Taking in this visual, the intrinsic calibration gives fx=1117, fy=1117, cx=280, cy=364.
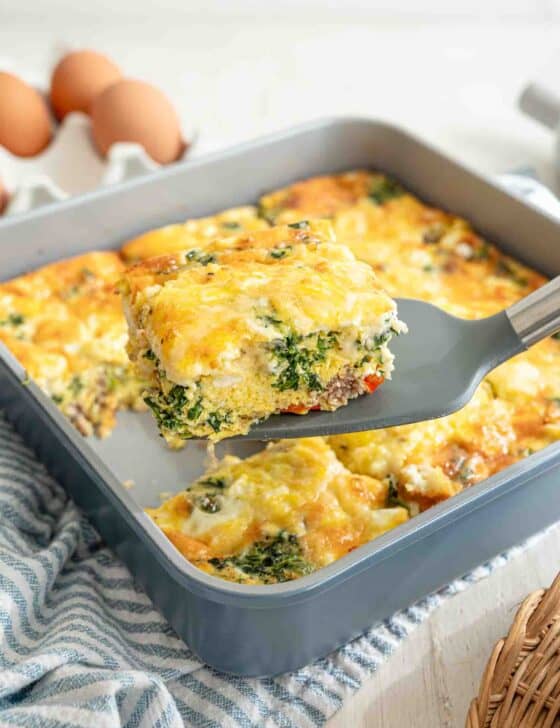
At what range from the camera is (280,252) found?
8.22ft

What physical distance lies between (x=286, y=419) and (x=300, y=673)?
541 millimetres

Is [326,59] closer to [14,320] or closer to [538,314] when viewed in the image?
[14,320]

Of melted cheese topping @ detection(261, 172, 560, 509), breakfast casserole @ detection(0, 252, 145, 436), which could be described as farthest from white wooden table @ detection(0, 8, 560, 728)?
breakfast casserole @ detection(0, 252, 145, 436)

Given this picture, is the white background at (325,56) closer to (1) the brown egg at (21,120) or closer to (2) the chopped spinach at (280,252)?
(1) the brown egg at (21,120)

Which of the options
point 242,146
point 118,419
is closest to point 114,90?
point 242,146

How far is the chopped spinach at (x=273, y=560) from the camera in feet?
7.64

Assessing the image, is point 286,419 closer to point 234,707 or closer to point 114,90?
point 234,707

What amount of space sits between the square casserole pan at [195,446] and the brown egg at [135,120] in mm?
351

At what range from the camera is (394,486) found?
2.57 meters

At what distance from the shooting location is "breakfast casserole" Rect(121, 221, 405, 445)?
7.34 feet

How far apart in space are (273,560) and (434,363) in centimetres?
57

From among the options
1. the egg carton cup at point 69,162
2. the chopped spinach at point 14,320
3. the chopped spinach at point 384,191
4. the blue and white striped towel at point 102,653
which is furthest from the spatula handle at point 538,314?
the egg carton cup at point 69,162

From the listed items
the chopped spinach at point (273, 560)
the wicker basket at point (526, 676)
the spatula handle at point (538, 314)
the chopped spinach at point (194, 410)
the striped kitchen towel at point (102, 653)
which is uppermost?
the spatula handle at point (538, 314)

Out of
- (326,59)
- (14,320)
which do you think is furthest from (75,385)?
(326,59)
